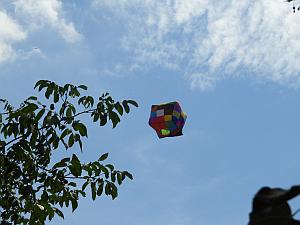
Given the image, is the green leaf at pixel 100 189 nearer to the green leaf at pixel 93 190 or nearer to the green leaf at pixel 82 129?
the green leaf at pixel 93 190

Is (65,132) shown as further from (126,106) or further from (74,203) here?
(74,203)

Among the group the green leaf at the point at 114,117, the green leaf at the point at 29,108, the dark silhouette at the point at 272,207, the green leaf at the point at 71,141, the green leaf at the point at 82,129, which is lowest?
the dark silhouette at the point at 272,207

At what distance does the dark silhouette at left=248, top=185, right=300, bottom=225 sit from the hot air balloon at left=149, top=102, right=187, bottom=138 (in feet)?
79.9

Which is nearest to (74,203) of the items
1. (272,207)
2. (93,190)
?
(93,190)

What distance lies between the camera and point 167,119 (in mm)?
25906

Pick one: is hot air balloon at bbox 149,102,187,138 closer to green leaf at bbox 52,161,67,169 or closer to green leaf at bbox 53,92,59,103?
green leaf at bbox 53,92,59,103

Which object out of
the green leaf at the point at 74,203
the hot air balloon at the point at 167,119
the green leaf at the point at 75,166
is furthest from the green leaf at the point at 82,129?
the hot air balloon at the point at 167,119

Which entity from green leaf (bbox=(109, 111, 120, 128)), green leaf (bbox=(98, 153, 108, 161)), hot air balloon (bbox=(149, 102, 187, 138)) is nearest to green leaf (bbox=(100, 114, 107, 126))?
green leaf (bbox=(109, 111, 120, 128))

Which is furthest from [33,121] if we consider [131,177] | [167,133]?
[167,133]

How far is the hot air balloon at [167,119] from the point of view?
25.6 meters

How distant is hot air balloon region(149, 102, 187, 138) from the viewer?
1008 inches

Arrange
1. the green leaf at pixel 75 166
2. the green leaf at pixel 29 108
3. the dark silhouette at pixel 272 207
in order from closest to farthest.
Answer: the dark silhouette at pixel 272 207, the green leaf at pixel 29 108, the green leaf at pixel 75 166

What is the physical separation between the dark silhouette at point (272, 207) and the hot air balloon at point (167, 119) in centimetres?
2435

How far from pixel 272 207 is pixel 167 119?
25.0 meters
